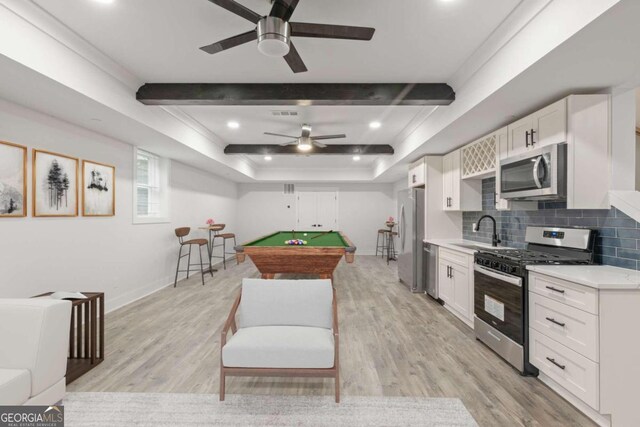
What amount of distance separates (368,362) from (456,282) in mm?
1778

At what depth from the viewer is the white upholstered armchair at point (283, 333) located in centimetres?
192

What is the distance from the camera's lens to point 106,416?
1.85 m

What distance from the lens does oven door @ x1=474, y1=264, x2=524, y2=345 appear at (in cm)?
240

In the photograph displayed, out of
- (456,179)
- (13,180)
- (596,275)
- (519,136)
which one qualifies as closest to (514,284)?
(596,275)

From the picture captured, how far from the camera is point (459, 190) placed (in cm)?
419

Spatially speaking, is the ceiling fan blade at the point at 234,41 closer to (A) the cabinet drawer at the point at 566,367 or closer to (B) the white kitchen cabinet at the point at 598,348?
(B) the white kitchen cabinet at the point at 598,348

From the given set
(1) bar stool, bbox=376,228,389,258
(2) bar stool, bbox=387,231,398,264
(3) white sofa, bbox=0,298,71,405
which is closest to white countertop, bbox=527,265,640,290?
(3) white sofa, bbox=0,298,71,405

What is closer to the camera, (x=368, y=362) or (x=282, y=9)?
(x=282, y=9)

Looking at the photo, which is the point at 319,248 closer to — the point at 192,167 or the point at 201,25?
the point at 201,25

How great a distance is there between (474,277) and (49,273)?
4630 millimetres

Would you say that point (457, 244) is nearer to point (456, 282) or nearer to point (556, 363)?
point (456, 282)

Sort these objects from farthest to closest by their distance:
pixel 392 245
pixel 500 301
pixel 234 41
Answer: pixel 392 245
pixel 500 301
pixel 234 41

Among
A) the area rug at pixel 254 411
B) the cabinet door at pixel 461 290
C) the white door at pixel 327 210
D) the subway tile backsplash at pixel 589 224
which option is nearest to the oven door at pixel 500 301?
the cabinet door at pixel 461 290

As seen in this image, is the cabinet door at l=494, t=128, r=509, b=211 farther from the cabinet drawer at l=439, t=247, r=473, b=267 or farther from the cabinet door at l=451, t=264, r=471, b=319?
the cabinet door at l=451, t=264, r=471, b=319
